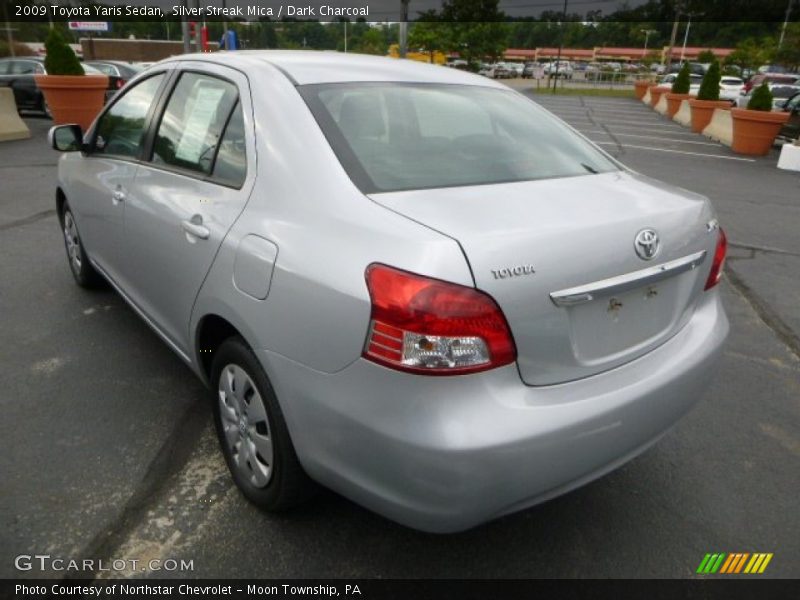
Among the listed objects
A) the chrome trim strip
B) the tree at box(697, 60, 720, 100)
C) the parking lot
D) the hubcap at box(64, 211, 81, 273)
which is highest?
the chrome trim strip

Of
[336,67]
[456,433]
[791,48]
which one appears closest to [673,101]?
[791,48]

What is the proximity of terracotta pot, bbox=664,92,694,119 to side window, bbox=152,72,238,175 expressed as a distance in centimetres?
2203

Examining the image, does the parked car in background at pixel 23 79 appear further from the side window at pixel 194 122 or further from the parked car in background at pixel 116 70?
the side window at pixel 194 122

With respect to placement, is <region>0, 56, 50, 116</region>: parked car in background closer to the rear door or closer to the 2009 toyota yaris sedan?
the rear door

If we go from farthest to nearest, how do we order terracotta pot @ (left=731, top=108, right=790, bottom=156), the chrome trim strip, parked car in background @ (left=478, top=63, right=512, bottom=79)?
parked car in background @ (left=478, top=63, right=512, bottom=79), terracotta pot @ (left=731, top=108, right=790, bottom=156), the chrome trim strip

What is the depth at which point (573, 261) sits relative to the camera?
6.04ft

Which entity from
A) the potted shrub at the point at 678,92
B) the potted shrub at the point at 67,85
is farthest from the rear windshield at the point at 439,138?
the potted shrub at the point at 678,92

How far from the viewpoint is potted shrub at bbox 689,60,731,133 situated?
1768cm

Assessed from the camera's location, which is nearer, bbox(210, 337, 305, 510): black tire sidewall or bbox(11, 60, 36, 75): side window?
bbox(210, 337, 305, 510): black tire sidewall

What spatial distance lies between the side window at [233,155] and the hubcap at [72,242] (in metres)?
2.41

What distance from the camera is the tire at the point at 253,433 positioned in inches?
84.7

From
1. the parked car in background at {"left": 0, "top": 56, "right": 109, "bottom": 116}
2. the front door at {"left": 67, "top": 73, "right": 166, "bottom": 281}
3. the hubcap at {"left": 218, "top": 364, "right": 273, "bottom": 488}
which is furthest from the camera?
the parked car in background at {"left": 0, "top": 56, "right": 109, "bottom": 116}

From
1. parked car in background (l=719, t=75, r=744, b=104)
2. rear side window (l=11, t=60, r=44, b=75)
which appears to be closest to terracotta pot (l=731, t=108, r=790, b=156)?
rear side window (l=11, t=60, r=44, b=75)

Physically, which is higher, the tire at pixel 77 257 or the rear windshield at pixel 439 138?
the rear windshield at pixel 439 138
